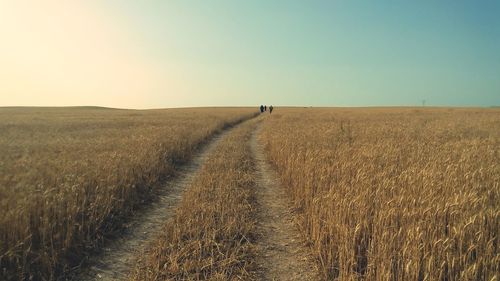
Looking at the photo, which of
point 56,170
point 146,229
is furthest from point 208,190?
point 56,170

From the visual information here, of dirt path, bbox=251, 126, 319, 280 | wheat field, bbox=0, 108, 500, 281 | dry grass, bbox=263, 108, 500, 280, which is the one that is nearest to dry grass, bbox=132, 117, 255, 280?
wheat field, bbox=0, 108, 500, 281

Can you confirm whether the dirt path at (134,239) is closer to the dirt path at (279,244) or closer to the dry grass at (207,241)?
the dry grass at (207,241)

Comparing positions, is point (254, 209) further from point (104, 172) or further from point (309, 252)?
point (104, 172)

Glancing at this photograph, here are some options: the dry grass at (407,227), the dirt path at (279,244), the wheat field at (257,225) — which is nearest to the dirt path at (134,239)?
the wheat field at (257,225)

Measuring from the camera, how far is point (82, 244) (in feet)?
16.1

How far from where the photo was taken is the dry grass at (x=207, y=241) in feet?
13.6

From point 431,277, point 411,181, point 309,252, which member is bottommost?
point 309,252

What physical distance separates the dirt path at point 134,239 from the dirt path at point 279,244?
1891 millimetres

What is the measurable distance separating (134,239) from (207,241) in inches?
56.6

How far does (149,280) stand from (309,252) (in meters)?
A: 2.39

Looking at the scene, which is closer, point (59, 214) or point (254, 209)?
point (59, 214)

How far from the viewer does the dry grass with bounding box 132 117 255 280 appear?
163 inches

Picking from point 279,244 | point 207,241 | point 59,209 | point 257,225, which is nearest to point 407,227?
point 279,244

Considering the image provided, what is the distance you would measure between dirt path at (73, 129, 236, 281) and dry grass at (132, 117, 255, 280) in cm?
28
